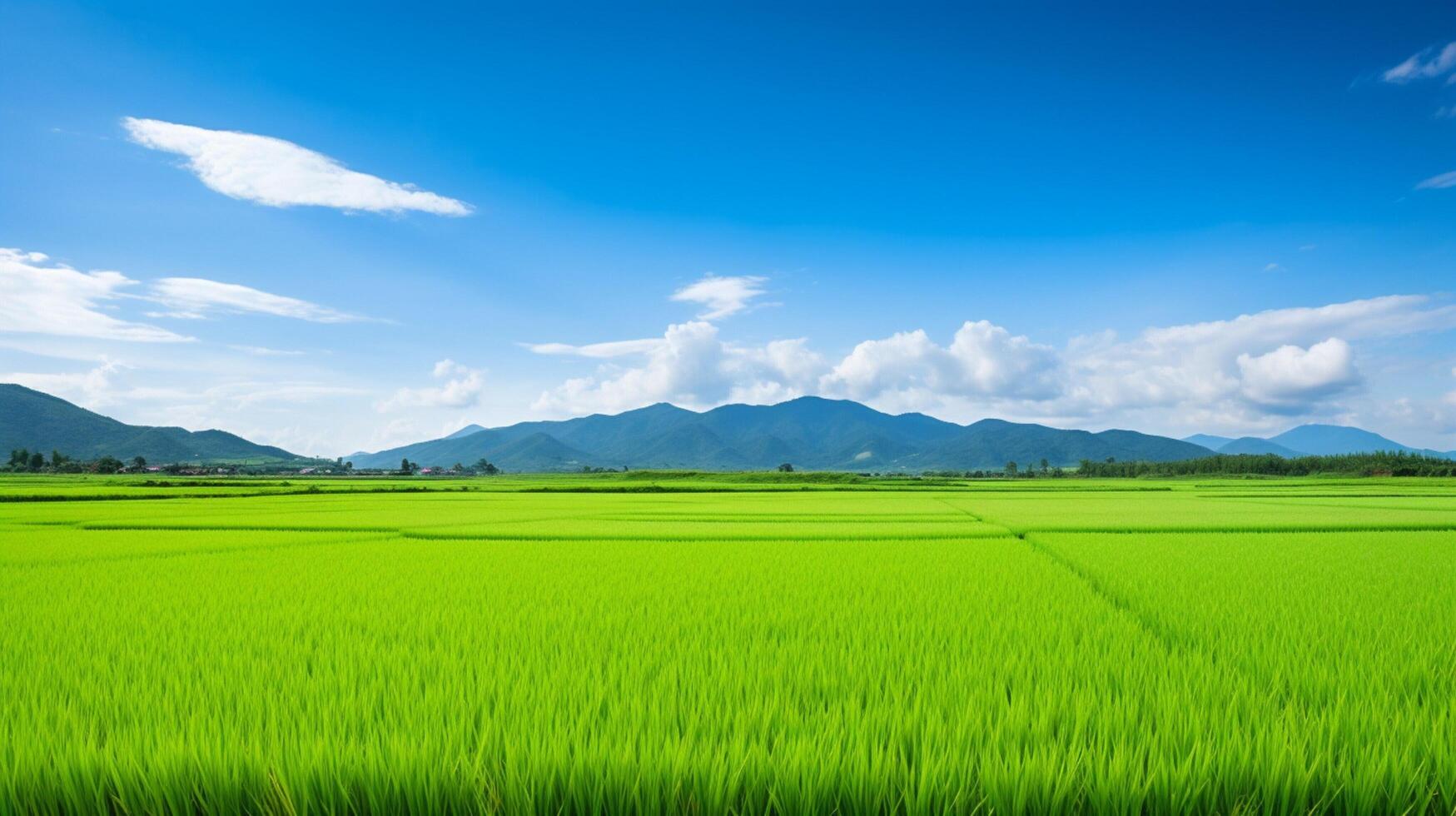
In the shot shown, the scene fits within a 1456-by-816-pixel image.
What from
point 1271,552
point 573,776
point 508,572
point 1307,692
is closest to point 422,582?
point 508,572

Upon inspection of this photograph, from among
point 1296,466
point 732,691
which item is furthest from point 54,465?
point 1296,466

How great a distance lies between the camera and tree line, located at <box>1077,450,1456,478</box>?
9244 centimetres

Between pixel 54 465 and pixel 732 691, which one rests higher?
pixel 732 691

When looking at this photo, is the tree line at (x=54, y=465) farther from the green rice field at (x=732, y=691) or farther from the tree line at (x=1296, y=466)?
the tree line at (x=1296, y=466)

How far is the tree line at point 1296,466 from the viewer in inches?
3639

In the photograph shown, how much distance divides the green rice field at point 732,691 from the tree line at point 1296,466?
113914 millimetres

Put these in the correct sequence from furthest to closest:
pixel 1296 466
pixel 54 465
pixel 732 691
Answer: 1. pixel 54 465
2. pixel 1296 466
3. pixel 732 691

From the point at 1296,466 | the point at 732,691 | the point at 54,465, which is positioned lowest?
the point at 1296,466

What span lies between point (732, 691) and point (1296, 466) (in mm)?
140281

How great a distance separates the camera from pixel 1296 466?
10994 centimetres

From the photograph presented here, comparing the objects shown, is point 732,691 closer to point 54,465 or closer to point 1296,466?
point 1296,466

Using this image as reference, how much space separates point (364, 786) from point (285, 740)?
0.54 metres

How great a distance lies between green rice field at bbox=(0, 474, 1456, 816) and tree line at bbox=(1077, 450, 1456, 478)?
11391 centimetres

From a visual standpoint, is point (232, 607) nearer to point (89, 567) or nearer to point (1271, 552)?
point (89, 567)
